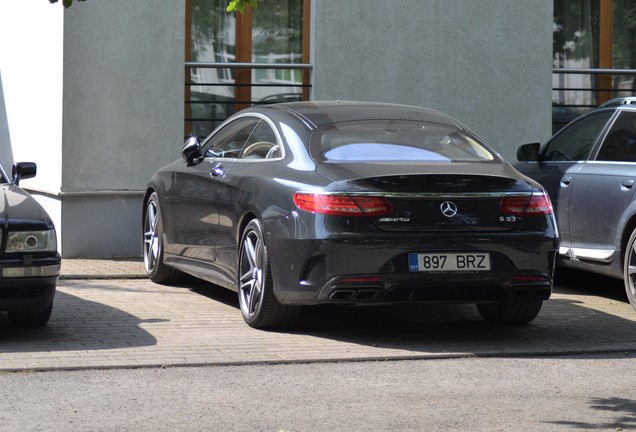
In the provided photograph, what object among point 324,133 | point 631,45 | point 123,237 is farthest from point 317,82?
point 324,133

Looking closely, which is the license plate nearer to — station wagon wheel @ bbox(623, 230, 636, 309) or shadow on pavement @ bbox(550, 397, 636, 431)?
shadow on pavement @ bbox(550, 397, 636, 431)

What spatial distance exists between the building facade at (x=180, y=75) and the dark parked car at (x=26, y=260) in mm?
4631

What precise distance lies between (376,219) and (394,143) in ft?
3.12

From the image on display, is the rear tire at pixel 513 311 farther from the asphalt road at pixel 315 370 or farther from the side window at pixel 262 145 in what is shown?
the side window at pixel 262 145

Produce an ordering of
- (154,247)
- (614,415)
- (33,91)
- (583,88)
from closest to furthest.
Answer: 1. (614,415)
2. (154,247)
3. (33,91)
4. (583,88)

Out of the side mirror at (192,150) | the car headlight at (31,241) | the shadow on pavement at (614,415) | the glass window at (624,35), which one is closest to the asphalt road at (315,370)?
the shadow on pavement at (614,415)

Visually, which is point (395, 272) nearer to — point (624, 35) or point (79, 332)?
point (79, 332)

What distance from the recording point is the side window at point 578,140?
11070 mm

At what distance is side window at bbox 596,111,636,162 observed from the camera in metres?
10.5

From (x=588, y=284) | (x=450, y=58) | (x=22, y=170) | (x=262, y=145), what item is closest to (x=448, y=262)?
(x=262, y=145)

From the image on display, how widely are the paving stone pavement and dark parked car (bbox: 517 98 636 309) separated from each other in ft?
1.26

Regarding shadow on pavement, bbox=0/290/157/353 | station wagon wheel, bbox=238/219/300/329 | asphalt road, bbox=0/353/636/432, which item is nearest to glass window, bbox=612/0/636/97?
station wagon wheel, bbox=238/219/300/329

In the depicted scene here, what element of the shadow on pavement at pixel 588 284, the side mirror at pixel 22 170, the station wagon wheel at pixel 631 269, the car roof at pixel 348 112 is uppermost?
the car roof at pixel 348 112

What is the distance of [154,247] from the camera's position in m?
11.2
